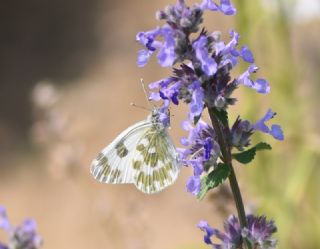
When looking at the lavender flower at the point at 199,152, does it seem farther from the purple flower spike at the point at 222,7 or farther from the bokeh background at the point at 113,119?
the bokeh background at the point at 113,119

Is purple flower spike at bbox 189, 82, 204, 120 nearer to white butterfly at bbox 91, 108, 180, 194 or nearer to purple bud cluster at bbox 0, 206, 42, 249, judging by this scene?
white butterfly at bbox 91, 108, 180, 194

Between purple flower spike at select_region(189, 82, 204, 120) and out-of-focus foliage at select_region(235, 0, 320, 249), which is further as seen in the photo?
out-of-focus foliage at select_region(235, 0, 320, 249)

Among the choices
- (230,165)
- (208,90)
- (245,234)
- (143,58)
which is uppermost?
(143,58)

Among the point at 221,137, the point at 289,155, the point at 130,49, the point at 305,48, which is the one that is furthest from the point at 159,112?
the point at 130,49

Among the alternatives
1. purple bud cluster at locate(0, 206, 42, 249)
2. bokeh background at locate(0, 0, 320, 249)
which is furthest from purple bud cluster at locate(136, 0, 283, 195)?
bokeh background at locate(0, 0, 320, 249)

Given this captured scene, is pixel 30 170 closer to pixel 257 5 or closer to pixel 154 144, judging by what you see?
pixel 257 5

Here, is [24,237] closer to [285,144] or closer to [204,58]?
[204,58]

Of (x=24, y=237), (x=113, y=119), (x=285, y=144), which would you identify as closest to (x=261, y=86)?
(x=24, y=237)
